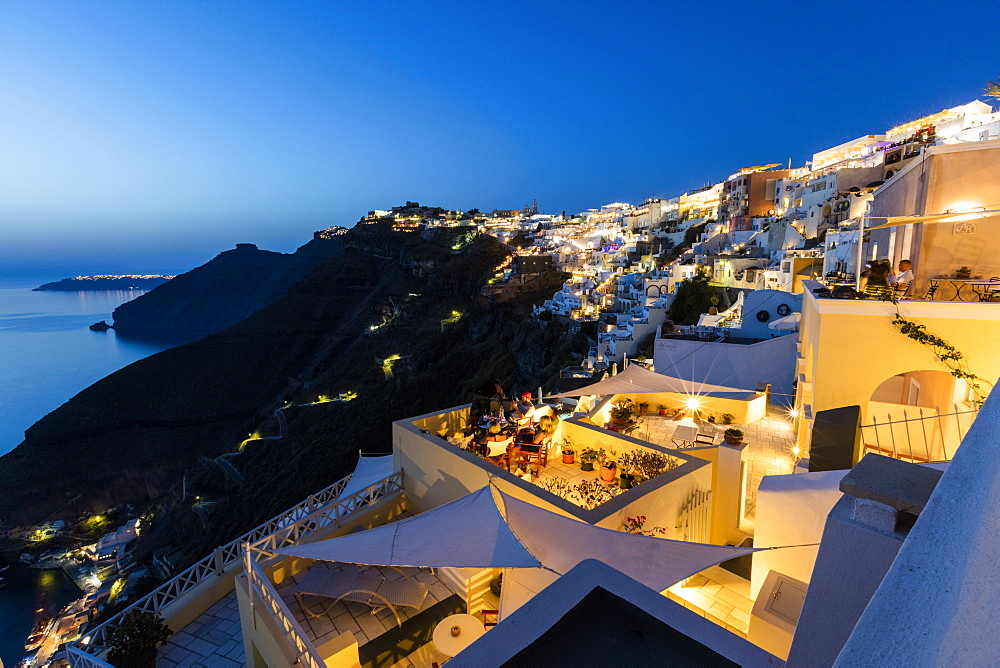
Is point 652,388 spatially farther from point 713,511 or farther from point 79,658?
point 79,658

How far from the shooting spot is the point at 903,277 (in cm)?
698

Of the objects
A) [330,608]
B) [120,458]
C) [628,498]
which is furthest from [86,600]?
[628,498]

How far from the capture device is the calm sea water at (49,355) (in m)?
53.9

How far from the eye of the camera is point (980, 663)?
65 centimetres

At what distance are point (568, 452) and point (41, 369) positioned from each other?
97.8m

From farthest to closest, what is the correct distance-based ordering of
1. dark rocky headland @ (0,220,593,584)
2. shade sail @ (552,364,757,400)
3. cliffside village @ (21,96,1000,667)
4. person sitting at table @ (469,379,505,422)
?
dark rocky headland @ (0,220,593,584) → shade sail @ (552,364,757,400) → person sitting at table @ (469,379,505,422) → cliffside village @ (21,96,1000,667)

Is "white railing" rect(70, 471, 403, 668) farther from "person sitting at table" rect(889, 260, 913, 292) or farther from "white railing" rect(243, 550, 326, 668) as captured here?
"person sitting at table" rect(889, 260, 913, 292)

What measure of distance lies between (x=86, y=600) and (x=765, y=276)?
127 feet

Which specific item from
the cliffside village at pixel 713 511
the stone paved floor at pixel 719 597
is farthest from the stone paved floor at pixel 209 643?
the stone paved floor at pixel 719 597

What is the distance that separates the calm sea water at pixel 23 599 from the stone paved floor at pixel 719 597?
93.7 ft

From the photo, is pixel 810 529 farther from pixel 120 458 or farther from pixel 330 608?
pixel 120 458

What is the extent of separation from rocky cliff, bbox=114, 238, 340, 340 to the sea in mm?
5577

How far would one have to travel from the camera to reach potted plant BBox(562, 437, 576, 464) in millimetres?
7016

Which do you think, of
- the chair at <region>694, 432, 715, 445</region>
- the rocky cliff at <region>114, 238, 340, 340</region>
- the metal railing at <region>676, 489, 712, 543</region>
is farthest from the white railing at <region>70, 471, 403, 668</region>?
the rocky cliff at <region>114, 238, 340, 340</region>
